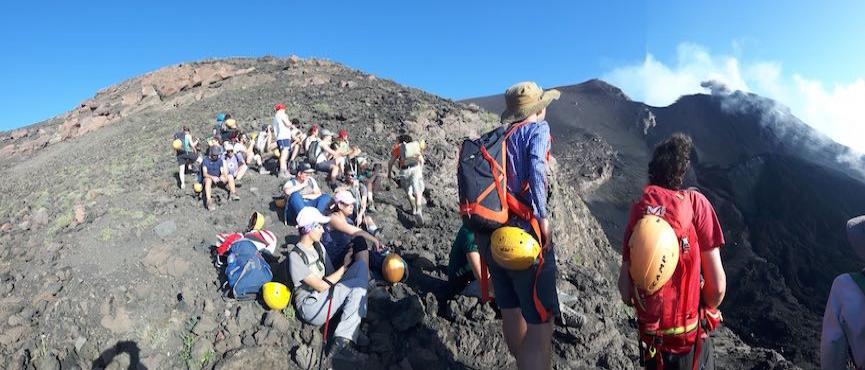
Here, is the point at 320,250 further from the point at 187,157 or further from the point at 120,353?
the point at 187,157

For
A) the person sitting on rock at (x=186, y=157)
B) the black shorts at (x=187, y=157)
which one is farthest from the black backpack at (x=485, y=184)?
the black shorts at (x=187, y=157)

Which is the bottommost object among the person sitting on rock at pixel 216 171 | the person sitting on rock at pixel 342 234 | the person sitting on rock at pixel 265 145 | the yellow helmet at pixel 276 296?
the yellow helmet at pixel 276 296

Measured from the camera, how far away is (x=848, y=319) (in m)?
2.18

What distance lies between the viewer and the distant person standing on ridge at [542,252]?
313 cm

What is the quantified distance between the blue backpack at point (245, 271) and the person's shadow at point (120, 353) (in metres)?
0.96

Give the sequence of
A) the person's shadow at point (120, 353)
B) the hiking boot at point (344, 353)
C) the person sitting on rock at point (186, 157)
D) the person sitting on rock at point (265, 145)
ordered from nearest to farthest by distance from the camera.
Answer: the hiking boot at point (344, 353) → the person's shadow at point (120, 353) → the person sitting on rock at point (186, 157) → the person sitting on rock at point (265, 145)

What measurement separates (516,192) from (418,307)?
7.59 feet

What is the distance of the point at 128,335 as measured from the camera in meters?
4.96

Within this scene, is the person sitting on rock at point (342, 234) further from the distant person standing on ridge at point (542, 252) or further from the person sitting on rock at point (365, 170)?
the person sitting on rock at point (365, 170)

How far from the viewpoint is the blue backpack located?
5211 mm

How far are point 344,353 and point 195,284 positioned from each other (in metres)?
2.21

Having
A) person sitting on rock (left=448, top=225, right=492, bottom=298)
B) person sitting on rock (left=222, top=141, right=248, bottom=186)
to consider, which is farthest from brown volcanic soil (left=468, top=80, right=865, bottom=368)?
person sitting on rock (left=222, top=141, right=248, bottom=186)

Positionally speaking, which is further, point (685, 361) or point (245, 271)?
point (245, 271)

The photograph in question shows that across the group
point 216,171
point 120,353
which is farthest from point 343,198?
point 216,171
